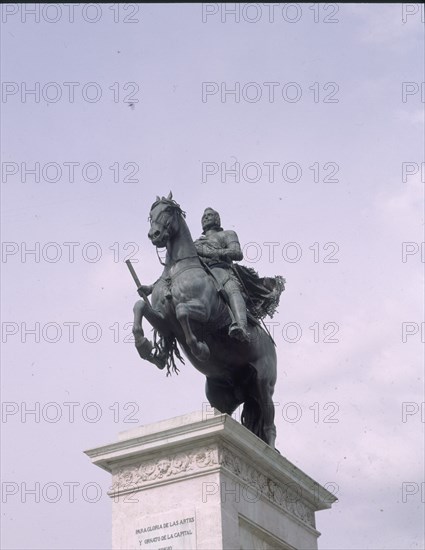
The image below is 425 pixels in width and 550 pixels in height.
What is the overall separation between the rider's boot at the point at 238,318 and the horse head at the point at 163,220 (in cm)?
119

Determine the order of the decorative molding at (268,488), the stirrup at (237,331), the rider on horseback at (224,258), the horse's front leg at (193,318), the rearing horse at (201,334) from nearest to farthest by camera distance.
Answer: the decorative molding at (268,488)
the horse's front leg at (193,318)
the rearing horse at (201,334)
the stirrup at (237,331)
the rider on horseback at (224,258)

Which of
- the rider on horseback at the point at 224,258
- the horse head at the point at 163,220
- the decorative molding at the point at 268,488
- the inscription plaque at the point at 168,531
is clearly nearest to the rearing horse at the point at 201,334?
the horse head at the point at 163,220

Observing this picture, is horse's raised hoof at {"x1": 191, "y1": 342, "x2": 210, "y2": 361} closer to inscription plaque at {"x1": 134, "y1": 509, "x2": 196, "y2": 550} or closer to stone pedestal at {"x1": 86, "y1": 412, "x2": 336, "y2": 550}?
stone pedestal at {"x1": 86, "y1": 412, "x2": 336, "y2": 550}

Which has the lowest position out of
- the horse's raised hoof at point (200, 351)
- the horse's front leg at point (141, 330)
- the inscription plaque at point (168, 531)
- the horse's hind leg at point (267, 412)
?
the inscription plaque at point (168, 531)

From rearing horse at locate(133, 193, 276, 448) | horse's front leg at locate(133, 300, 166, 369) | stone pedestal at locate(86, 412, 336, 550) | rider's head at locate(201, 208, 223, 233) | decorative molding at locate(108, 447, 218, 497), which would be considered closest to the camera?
stone pedestal at locate(86, 412, 336, 550)

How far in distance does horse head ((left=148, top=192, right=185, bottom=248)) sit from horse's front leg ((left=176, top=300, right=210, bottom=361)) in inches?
41.4

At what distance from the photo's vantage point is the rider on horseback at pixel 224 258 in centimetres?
1503

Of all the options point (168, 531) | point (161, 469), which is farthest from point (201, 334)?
point (168, 531)

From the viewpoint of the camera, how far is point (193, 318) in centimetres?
1452

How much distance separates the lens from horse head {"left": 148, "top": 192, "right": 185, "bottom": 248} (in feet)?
49.3

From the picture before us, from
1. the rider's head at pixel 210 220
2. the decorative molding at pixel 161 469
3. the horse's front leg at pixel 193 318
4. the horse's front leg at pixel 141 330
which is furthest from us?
the rider's head at pixel 210 220

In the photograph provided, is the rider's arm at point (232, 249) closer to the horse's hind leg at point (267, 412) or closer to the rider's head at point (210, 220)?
the rider's head at point (210, 220)

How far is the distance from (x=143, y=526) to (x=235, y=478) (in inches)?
51.1

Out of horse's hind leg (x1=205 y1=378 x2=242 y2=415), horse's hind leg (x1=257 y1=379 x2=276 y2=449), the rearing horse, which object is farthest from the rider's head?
horse's hind leg (x1=257 y1=379 x2=276 y2=449)
